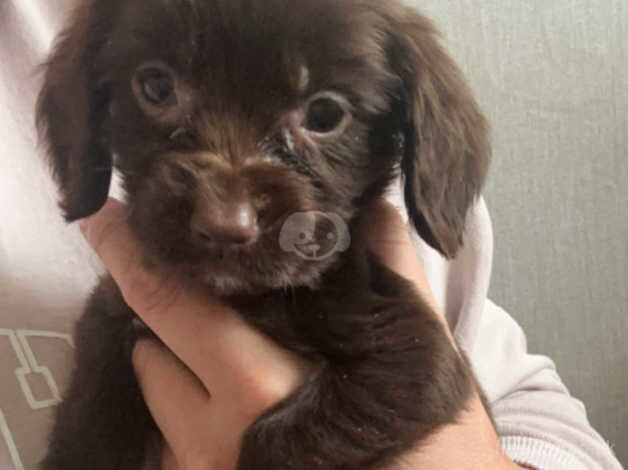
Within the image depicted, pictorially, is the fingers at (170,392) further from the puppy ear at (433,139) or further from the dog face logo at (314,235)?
the puppy ear at (433,139)

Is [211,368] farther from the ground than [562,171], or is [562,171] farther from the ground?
[211,368]

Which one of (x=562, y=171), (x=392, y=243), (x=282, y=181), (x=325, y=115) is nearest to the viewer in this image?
(x=282, y=181)

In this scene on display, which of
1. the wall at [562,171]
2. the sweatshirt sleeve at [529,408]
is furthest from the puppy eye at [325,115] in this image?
the wall at [562,171]

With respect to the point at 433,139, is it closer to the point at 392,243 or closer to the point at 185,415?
the point at 392,243

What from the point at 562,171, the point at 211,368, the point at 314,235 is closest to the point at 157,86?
the point at 314,235

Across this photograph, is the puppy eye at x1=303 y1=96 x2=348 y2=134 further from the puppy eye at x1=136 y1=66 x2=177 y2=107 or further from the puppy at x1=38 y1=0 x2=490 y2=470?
the puppy eye at x1=136 y1=66 x2=177 y2=107

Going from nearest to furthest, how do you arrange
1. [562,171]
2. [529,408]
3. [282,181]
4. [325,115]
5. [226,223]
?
[226,223]
[282,181]
[325,115]
[529,408]
[562,171]
